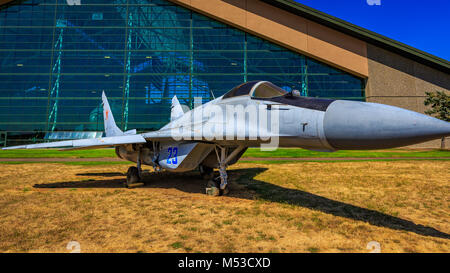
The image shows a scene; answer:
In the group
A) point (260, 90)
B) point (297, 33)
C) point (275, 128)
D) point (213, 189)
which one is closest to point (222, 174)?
point (213, 189)

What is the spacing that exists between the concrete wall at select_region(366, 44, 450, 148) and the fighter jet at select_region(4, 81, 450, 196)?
3424cm

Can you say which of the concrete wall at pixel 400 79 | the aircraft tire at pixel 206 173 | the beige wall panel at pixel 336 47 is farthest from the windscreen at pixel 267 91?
the concrete wall at pixel 400 79

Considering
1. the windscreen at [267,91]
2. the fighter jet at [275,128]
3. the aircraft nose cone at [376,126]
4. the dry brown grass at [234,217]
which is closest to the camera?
the aircraft nose cone at [376,126]

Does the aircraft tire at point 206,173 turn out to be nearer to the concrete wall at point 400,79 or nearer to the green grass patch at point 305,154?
the green grass patch at point 305,154

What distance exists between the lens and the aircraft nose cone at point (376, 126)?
276cm

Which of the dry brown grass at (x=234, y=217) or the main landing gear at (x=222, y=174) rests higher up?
the main landing gear at (x=222, y=174)

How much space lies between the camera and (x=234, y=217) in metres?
4.27

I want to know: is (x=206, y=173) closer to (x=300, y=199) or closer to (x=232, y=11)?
(x=300, y=199)

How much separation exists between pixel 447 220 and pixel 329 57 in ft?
107

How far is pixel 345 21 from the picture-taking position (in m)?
30.8

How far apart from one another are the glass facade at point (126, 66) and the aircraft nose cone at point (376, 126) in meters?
29.4

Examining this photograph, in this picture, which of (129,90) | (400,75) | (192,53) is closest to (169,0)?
(192,53)

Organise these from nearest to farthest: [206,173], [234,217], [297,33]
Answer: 1. [234,217]
2. [206,173]
3. [297,33]

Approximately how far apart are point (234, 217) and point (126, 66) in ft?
112
